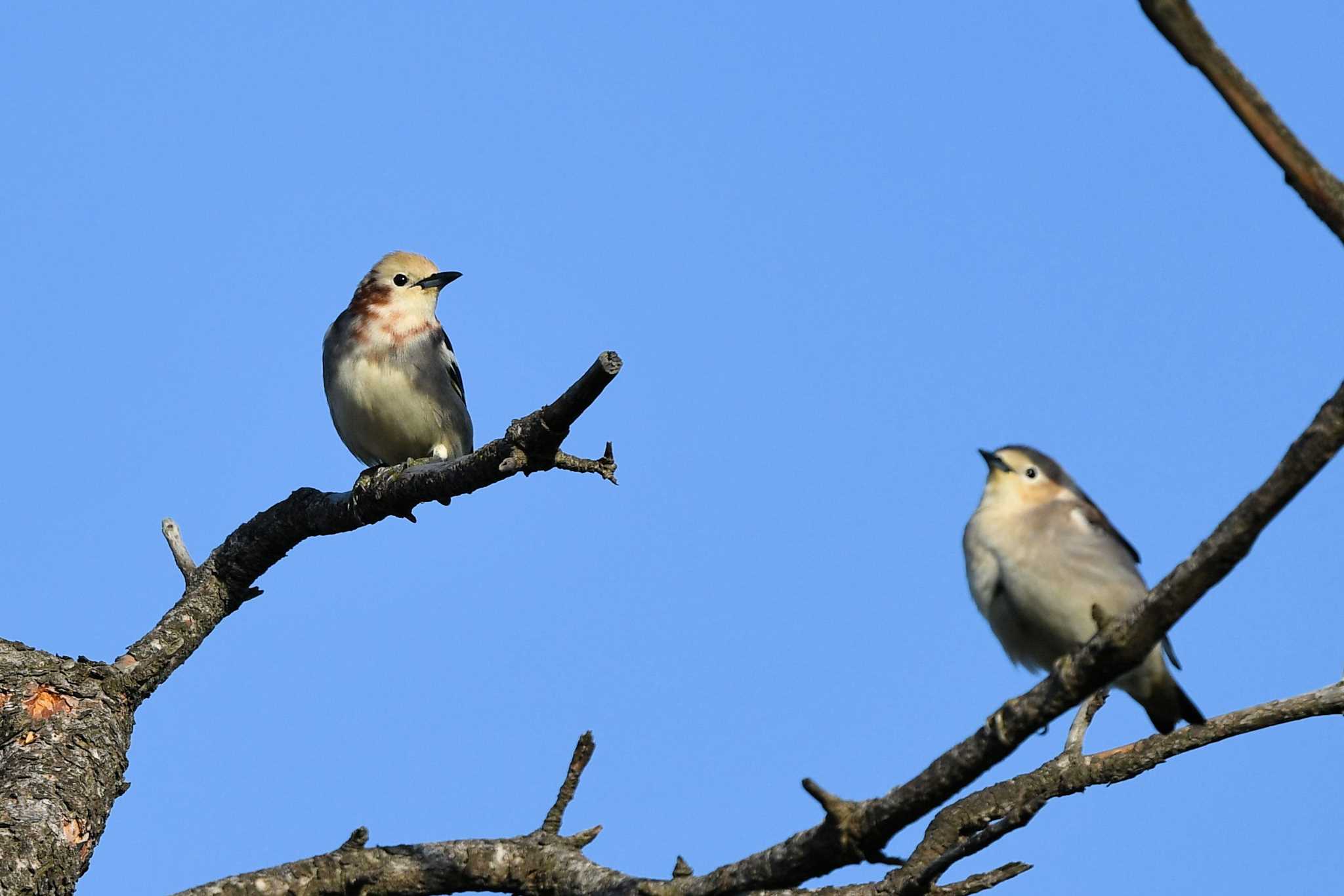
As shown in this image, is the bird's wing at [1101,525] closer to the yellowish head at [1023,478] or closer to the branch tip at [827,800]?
the yellowish head at [1023,478]

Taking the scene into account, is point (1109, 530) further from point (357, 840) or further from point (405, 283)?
point (405, 283)

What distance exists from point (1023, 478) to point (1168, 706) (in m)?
1.16

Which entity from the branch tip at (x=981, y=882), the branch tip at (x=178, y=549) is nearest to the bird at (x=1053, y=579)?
the branch tip at (x=981, y=882)

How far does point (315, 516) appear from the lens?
9.18 m

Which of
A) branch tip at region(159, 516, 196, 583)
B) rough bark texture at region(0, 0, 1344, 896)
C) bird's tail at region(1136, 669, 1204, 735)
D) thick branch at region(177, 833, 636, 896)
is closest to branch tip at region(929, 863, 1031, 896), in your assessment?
rough bark texture at region(0, 0, 1344, 896)

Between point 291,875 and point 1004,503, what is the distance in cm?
364

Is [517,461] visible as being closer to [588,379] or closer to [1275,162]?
[588,379]

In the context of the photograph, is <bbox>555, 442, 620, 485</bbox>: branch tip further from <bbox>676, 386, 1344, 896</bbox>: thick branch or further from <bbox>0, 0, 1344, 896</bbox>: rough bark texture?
<bbox>676, 386, 1344, 896</bbox>: thick branch

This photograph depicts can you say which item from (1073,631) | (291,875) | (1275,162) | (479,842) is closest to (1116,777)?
(1073,631)

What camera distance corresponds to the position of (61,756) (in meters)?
6.88

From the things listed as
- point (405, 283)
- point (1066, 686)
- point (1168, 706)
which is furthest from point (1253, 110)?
point (405, 283)

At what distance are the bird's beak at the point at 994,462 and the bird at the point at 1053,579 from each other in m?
Answer: 0.06

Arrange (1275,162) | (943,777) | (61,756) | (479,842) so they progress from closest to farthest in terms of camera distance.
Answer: (1275,162), (943,777), (479,842), (61,756)

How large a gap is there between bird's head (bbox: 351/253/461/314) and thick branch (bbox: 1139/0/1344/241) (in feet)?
28.2
